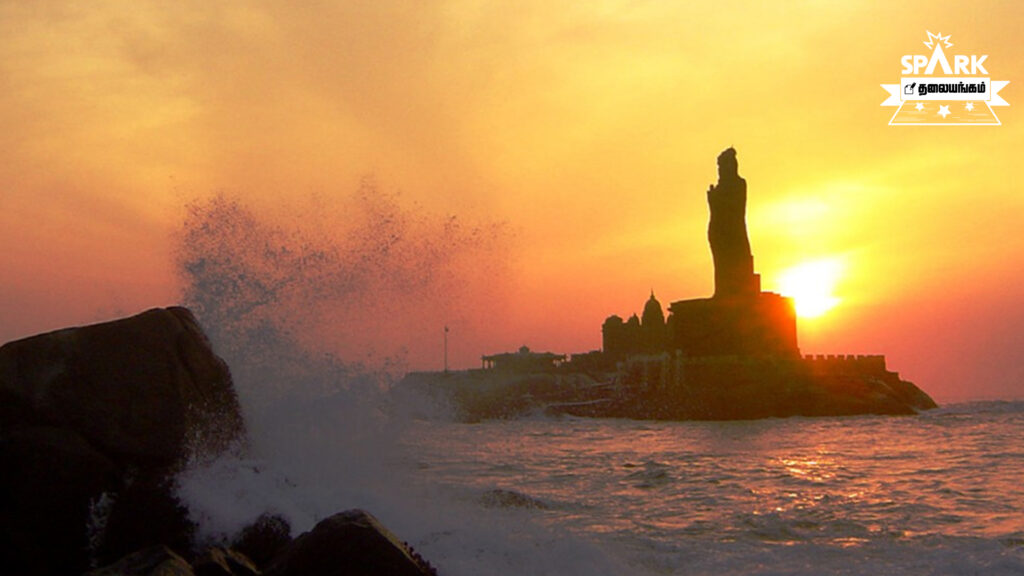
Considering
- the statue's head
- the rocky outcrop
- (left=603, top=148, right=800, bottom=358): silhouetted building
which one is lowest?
the rocky outcrop

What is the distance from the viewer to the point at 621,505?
44.5 ft

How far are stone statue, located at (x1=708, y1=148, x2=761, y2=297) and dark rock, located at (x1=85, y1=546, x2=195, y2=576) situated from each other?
64.4 m

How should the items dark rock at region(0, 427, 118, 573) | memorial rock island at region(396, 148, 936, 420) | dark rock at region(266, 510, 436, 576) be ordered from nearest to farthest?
1. dark rock at region(266, 510, 436, 576)
2. dark rock at region(0, 427, 118, 573)
3. memorial rock island at region(396, 148, 936, 420)

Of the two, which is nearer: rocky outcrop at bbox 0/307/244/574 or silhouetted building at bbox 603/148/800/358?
rocky outcrop at bbox 0/307/244/574

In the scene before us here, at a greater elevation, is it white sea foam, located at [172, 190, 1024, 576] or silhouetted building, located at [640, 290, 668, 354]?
silhouetted building, located at [640, 290, 668, 354]

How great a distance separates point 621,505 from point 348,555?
6961mm

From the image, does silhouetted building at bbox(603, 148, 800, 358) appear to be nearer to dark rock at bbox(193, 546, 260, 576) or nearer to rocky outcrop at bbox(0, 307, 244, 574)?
rocky outcrop at bbox(0, 307, 244, 574)

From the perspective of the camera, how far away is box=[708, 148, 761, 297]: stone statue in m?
68.2

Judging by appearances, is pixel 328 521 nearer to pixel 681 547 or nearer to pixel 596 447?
pixel 681 547

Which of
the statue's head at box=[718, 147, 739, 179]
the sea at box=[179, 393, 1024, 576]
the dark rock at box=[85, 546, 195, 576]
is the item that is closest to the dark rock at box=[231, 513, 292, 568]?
the sea at box=[179, 393, 1024, 576]

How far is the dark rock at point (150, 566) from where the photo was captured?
6.61 m

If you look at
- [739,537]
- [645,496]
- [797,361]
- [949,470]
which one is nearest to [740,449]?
[949,470]

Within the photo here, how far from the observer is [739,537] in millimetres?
10844

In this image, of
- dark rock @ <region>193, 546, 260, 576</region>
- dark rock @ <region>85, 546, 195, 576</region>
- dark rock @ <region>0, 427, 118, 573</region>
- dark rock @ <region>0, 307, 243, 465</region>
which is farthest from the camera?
dark rock @ <region>0, 307, 243, 465</region>
